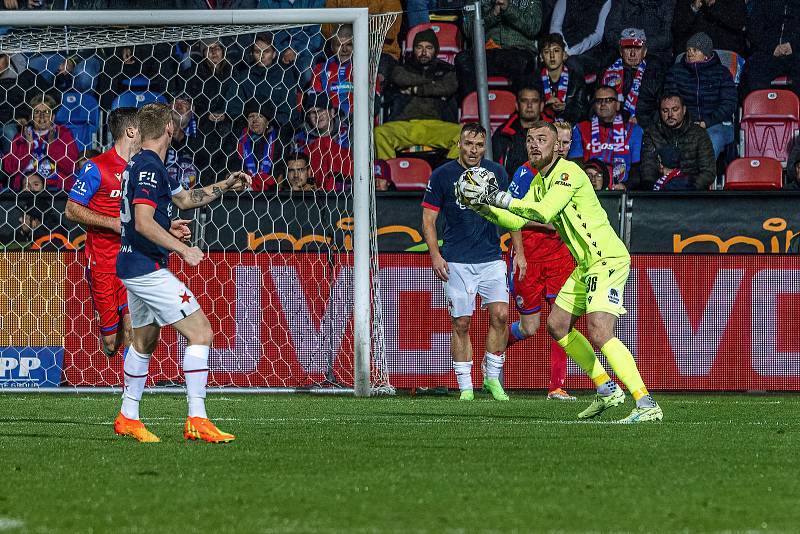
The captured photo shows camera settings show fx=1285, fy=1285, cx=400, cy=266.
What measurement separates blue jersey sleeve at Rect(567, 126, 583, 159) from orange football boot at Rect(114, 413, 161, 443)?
751 cm

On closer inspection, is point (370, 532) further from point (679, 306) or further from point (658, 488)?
point (679, 306)

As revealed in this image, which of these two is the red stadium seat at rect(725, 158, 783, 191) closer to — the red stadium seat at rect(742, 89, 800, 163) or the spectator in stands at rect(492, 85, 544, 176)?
the red stadium seat at rect(742, 89, 800, 163)

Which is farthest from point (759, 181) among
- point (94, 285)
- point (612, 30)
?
point (94, 285)

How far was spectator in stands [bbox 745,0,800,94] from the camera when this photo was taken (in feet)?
47.2

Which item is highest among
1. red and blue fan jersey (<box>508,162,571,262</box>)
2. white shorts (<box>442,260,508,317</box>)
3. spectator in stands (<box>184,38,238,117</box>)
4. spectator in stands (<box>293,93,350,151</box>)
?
spectator in stands (<box>184,38,238,117</box>)

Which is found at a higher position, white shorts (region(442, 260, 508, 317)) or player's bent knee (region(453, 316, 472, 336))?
white shorts (region(442, 260, 508, 317))

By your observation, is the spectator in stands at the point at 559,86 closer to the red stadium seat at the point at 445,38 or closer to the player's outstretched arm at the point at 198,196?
the red stadium seat at the point at 445,38

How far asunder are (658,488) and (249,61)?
9.52 meters

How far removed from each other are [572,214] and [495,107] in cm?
621

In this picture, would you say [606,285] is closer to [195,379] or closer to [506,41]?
[195,379]

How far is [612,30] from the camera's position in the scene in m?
14.7

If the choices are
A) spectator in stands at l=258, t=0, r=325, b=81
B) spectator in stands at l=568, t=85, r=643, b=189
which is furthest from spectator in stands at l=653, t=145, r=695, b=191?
spectator in stands at l=258, t=0, r=325, b=81

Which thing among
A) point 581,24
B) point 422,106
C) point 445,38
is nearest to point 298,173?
point 422,106

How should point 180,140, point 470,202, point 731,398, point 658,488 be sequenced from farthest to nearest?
point 180,140
point 731,398
point 470,202
point 658,488
